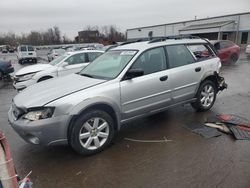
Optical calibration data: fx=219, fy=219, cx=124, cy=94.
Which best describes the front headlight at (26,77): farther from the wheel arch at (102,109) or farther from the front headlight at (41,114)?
Answer: the wheel arch at (102,109)

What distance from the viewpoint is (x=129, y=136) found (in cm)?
433

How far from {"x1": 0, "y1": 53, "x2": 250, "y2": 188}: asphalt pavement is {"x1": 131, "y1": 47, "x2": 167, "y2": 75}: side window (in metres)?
1.26

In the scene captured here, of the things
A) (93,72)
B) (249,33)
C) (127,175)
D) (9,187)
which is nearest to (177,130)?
(127,175)

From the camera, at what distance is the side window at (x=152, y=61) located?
425cm

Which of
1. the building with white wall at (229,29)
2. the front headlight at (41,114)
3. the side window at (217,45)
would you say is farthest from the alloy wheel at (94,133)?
the building with white wall at (229,29)

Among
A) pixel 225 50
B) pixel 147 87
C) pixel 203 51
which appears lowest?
pixel 147 87

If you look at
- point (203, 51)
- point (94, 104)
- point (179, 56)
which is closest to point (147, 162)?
point (94, 104)

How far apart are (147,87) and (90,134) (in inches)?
54.3

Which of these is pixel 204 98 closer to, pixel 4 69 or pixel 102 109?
pixel 102 109

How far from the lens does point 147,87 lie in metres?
4.13

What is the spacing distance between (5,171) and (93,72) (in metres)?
3.05

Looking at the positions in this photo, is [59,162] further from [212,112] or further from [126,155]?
[212,112]

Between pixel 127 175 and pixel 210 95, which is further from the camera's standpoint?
pixel 210 95

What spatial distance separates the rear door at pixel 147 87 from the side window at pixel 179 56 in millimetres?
186
